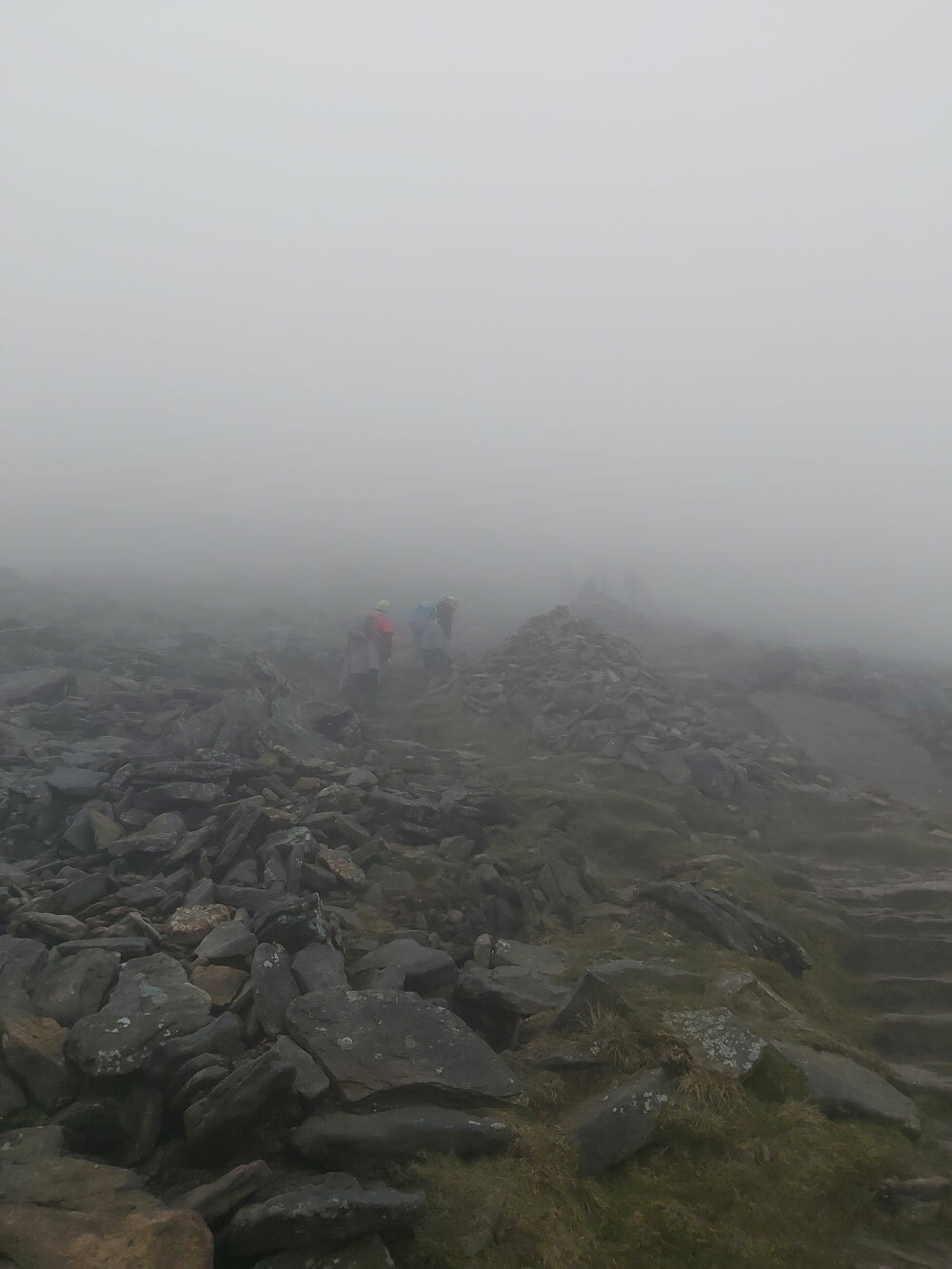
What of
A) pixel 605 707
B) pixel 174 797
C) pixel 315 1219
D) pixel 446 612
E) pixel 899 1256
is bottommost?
pixel 899 1256

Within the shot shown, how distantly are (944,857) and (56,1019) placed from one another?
1558 centimetres

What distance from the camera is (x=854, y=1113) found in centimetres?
666

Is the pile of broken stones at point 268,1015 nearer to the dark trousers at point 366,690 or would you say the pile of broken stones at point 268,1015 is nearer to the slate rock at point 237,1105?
the slate rock at point 237,1105

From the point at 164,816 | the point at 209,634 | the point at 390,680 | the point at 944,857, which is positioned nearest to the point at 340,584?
the point at 209,634

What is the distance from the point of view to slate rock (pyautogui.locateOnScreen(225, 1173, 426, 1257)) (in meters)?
4.75

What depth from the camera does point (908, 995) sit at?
9695 millimetres

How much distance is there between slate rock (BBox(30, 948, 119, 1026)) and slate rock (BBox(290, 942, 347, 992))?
6.52 feet

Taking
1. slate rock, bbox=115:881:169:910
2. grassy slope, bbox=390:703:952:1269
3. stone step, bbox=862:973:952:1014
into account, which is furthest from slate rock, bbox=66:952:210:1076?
stone step, bbox=862:973:952:1014

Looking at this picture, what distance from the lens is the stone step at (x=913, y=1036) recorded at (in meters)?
8.49

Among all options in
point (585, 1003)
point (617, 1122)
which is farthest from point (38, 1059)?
point (585, 1003)

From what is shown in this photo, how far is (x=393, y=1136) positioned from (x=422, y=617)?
23601mm

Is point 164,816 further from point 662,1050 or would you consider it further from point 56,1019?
point 662,1050

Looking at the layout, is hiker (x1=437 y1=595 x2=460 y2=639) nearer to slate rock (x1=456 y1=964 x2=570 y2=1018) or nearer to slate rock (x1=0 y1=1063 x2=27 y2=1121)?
slate rock (x1=456 y1=964 x2=570 y2=1018)

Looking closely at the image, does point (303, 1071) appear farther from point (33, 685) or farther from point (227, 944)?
point (33, 685)
